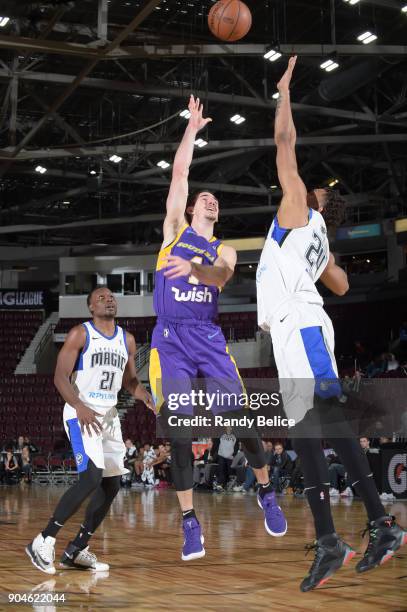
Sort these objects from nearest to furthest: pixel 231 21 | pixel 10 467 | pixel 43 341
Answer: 1. pixel 231 21
2. pixel 10 467
3. pixel 43 341

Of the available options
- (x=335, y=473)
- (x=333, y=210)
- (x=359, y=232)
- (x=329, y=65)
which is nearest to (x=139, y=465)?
(x=335, y=473)

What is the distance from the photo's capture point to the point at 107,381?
6.06m

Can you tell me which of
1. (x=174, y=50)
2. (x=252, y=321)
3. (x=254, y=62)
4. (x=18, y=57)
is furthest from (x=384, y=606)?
(x=252, y=321)

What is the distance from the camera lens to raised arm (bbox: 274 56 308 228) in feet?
14.1

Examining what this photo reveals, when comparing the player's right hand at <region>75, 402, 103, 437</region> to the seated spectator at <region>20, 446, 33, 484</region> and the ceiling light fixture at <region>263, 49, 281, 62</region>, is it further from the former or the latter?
the seated spectator at <region>20, 446, 33, 484</region>

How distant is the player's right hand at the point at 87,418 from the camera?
569cm

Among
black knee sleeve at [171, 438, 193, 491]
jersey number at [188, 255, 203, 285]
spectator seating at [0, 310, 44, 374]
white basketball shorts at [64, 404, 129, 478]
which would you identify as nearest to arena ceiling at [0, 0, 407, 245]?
spectator seating at [0, 310, 44, 374]

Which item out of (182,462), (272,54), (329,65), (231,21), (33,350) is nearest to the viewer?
(182,462)

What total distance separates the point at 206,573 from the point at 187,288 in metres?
1.91

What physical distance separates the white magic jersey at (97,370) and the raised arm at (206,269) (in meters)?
1.14

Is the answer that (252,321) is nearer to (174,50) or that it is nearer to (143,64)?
(143,64)

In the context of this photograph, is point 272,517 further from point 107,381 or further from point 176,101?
point 176,101

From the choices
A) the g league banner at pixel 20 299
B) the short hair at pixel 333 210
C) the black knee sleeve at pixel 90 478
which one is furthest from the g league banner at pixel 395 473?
the g league banner at pixel 20 299

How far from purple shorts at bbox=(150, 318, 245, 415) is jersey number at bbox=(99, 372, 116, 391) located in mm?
640
